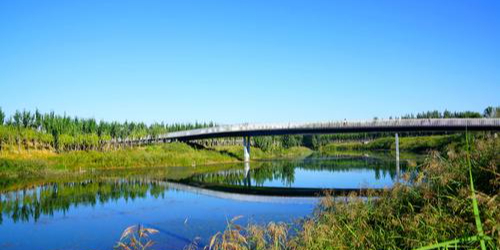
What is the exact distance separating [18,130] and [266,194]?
161 ft

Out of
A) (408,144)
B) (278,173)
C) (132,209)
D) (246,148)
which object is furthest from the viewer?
(408,144)

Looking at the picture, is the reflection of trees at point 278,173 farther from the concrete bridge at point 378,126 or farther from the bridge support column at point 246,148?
the bridge support column at point 246,148

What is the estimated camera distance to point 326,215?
9.16 meters

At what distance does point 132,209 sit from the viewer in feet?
77.6

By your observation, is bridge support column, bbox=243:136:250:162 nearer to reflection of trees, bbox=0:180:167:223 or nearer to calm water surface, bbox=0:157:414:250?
calm water surface, bbox=0:157:414:250

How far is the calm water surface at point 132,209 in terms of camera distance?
16062 mm

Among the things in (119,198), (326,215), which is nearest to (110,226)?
(119,198)

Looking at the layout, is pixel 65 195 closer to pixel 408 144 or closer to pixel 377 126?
pixel 377 126

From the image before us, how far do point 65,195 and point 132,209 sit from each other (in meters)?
8.48

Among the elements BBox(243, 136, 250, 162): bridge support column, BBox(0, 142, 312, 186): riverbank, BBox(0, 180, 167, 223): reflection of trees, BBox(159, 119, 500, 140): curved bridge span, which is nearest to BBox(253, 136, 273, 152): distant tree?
BBox(0, 142, 312, 186): riverbank

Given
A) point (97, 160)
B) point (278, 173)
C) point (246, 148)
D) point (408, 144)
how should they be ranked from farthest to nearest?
point (408, 144)
point (246, 148)
point (97, 160)
point (278, 173)

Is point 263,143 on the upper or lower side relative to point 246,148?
upper

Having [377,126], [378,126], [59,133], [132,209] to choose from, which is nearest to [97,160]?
[59,133]

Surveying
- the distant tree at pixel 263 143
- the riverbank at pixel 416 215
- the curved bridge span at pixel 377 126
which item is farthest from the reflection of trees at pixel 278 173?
the distant tree at pixel 263 143
